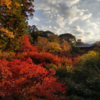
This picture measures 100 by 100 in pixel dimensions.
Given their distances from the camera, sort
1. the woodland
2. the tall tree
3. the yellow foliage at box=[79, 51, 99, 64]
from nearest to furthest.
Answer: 1. the woodland
2. the yellow foliage at box=[79, 51, 99, 64]
3. the tall tree

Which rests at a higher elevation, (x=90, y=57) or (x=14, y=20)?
(x=14, y=20)

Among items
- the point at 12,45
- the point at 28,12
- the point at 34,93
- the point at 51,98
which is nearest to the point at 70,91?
the point at 51,98

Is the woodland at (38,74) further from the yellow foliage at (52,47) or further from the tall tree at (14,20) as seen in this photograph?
the yellow foliage at (52,47)

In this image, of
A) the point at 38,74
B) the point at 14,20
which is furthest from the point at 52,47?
the point at 38,74

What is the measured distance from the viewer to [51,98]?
145 inches

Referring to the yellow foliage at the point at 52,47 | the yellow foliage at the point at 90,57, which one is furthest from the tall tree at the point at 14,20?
the yellow foliage at the point at 90,57

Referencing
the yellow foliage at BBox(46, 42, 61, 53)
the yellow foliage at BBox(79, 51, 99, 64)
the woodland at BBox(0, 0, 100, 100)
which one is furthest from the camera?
the yellow foliage at BBox(46, 42, 61, 53)

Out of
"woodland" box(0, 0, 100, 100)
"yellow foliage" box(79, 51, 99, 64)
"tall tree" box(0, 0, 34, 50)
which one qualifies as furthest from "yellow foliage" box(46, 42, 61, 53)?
"yellow foliage" box(79, 51, 99, 64)

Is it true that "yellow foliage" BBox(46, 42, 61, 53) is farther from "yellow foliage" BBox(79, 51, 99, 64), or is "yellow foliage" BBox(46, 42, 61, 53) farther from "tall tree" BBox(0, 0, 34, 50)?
"yellow foliage" BBox(79, 51, 99, 64)

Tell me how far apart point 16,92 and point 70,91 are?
11.6 ft

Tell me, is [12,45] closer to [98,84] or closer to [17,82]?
[17,82]

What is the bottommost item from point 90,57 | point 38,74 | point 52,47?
point 38,74

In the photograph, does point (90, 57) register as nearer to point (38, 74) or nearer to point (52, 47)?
point (38, 74)

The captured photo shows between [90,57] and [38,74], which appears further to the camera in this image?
[90,57]
